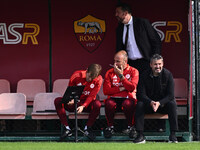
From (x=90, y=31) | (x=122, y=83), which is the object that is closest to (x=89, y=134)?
(x=122, y=83)

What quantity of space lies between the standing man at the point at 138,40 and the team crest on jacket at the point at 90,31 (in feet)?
5.88

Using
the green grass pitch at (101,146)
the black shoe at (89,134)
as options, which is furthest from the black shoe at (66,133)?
the green grass pitch at (101,146)

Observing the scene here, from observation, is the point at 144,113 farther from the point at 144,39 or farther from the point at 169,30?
the point at 169,30

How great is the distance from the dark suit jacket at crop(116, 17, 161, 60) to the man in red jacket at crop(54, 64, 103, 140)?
2.14 feet

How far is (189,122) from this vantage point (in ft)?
30.2

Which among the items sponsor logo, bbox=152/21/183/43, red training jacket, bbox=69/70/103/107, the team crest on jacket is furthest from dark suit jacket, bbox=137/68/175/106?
the team crest on jacket

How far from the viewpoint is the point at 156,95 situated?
883 cm

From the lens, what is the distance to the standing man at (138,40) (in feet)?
30.3

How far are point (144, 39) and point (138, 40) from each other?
103 mm

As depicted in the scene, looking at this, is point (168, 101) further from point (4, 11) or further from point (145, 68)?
point (4, 11)

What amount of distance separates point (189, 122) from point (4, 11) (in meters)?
4.44

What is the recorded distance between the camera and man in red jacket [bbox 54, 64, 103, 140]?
8883 mm

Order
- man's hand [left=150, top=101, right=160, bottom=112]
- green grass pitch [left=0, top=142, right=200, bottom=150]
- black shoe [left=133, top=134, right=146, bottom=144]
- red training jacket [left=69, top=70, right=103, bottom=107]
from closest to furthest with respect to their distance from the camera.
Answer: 1. green grass pitch [left=0, top=142, right=200, bottom=150]
2. black shoe [left=133, top=134, right=146, bottom=144]
3. man's hand [left=150, top=101, right=160, bottom=112]
4. red training jacket [left=69, top=70, right=103, bottom=107]

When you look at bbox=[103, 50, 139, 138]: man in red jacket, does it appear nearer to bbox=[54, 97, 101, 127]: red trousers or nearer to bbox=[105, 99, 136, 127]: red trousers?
bbox=[105, 99, 136, 127]: red trousers
